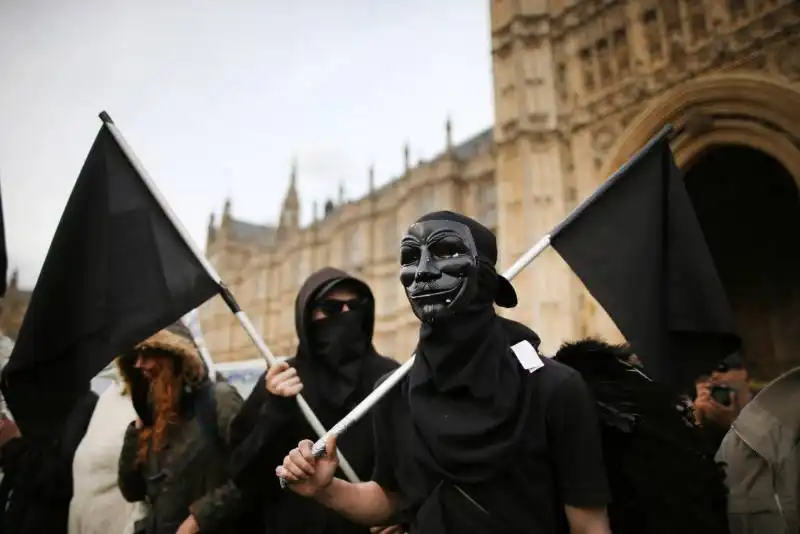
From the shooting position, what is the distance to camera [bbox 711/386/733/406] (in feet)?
8.37

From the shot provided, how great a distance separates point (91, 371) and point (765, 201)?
33.1 ft

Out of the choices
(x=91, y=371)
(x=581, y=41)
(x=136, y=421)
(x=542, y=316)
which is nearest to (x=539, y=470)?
(x=91, y=371)

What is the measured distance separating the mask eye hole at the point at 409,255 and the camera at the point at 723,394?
7.03 feet

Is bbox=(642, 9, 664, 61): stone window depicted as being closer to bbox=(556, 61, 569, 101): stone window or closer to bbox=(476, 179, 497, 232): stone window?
bbox=(556, 61, 569, 101): stone window

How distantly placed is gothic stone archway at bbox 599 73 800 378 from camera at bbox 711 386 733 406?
4.87 m

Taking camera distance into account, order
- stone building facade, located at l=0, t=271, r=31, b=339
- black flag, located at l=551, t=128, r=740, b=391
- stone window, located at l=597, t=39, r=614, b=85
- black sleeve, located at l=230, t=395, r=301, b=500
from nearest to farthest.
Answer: black flag, located at l=551, t=128, r=740, b=391 → black sleeve, located at l=230, t=395, r=301, b=500 → stone window, located at l=597, t=39, r=614, b=85 → stone building facade, located at l=0, t=271, r=31, b=339

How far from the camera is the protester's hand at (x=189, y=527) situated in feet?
7.01

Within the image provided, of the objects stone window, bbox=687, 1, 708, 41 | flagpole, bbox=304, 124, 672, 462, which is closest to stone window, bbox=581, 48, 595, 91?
stone window, bbox=687, 1, 708, 41

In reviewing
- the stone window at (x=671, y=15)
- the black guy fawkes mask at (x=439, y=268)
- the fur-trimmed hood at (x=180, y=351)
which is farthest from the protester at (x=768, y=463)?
the stone window at (x=671, y=15)

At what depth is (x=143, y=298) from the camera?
76.4 inches

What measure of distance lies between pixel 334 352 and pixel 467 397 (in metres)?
1.13

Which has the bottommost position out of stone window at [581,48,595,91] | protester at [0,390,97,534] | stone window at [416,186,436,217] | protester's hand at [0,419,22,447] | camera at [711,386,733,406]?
protester at [0,390,97,534]

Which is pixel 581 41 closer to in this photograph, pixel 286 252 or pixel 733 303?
pixel 733 303

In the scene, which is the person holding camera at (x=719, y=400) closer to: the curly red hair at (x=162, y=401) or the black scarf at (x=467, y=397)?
the black scarf at (x=467, y=397)
